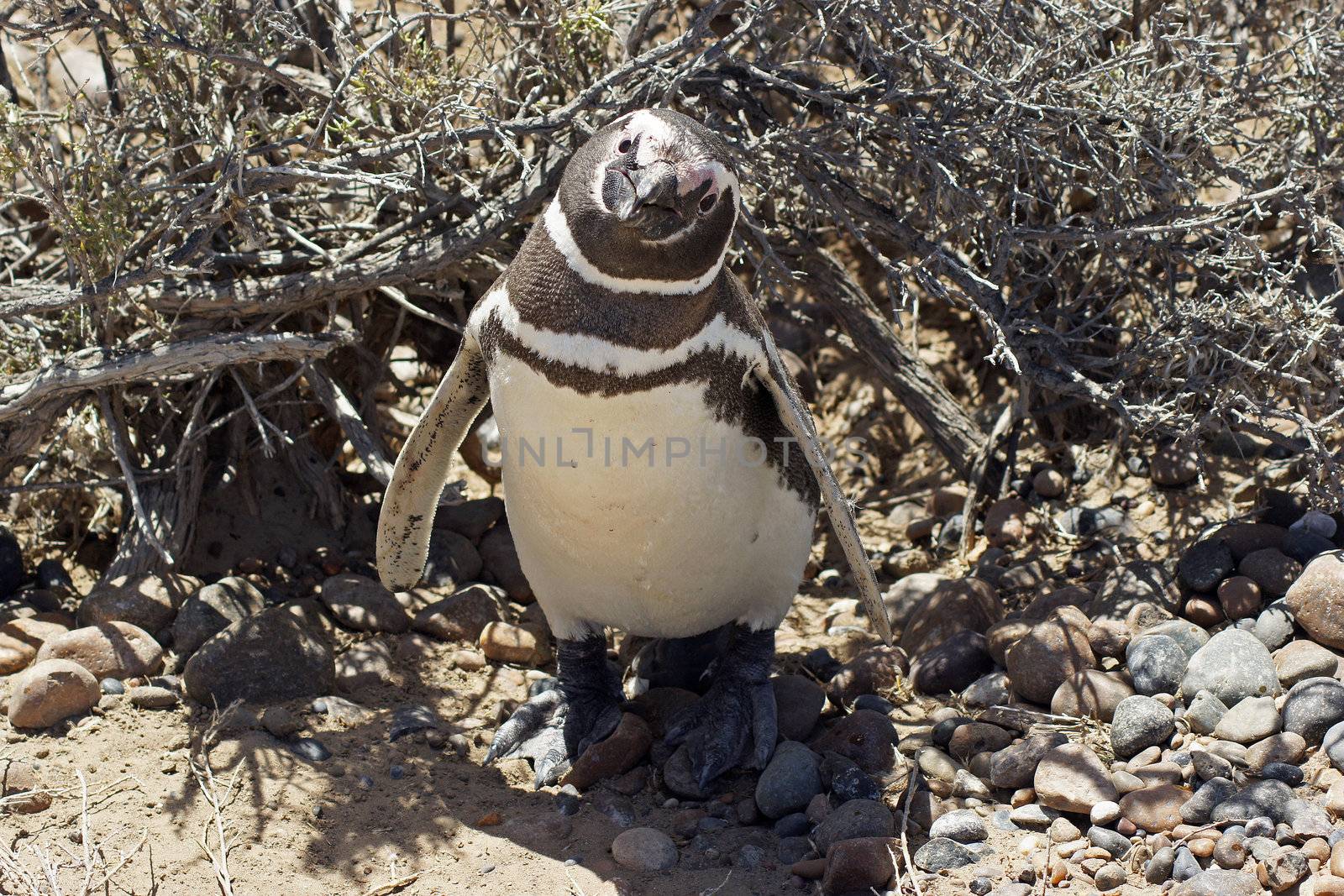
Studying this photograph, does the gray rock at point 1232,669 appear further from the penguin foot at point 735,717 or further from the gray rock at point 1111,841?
the penguin foot at point 735,717

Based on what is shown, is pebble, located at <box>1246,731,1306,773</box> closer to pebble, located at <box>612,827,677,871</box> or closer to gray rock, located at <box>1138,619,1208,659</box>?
gray rock, located at <box>1138,619,1208,659</box>

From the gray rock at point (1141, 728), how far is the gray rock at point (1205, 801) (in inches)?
9.4

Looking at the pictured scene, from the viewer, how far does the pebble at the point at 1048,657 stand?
9.86 ft

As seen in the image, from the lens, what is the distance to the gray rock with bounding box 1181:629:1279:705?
2785mm

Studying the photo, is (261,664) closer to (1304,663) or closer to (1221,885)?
(1221,885)

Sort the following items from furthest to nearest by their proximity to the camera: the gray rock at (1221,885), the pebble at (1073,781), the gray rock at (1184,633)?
the gray rock at (1184,633), the pebble at (1073,781), the gray rock at (1221,885)

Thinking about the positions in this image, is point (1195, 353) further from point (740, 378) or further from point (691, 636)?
point (691, 636)

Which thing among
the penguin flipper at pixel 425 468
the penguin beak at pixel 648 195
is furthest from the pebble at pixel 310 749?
the penguin beak at pixel 648 195

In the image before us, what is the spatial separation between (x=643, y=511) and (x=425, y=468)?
65 centimetres

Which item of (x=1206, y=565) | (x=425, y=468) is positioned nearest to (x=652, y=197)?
(x=425, y=468)

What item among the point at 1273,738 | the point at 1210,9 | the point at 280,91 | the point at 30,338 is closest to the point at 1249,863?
the point at 1273,738

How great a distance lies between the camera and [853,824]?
2604mm

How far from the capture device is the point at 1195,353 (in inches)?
127

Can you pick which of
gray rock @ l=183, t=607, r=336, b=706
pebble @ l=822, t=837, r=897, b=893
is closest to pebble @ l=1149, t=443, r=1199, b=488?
pebble @ l=822, t=837, r=897, b=893
